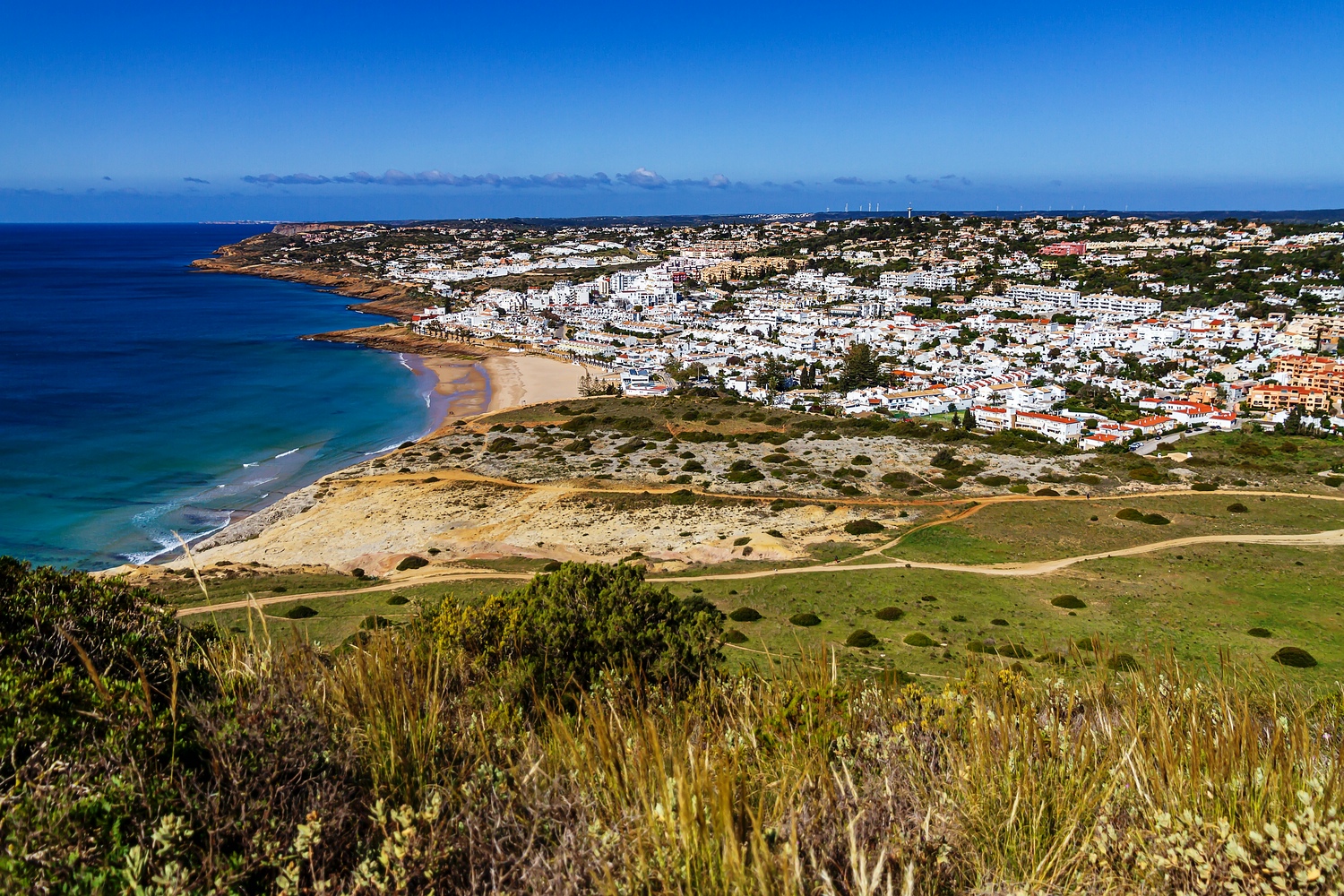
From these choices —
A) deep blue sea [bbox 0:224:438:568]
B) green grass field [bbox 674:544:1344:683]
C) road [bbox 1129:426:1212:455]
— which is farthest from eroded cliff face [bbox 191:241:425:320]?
green grass field [bbox 674:544:1344:683]

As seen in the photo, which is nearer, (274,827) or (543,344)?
(274,827)

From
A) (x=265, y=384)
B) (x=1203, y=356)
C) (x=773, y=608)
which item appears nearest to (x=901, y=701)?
(x=773, y=608)

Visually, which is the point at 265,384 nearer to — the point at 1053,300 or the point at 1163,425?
the point at 1163,425

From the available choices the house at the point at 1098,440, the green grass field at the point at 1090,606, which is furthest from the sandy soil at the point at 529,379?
the green grass field at the point at 1090,606

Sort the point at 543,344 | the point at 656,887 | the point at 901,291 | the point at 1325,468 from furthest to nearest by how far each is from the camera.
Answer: the point at 901,291, the point at 543,344, the point at 1325,468, the point at 656,887

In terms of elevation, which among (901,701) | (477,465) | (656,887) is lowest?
(477,465)

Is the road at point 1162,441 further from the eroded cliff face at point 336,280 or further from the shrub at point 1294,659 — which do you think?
the eroded cliff face at point 336,280
